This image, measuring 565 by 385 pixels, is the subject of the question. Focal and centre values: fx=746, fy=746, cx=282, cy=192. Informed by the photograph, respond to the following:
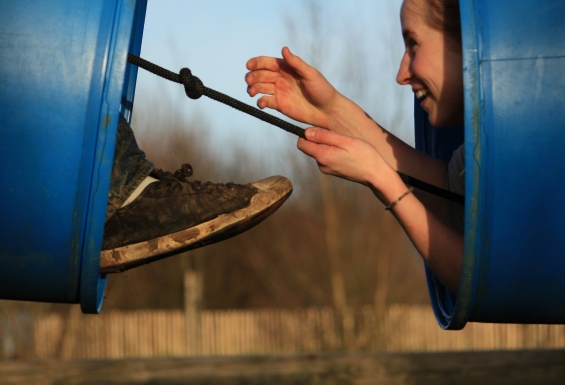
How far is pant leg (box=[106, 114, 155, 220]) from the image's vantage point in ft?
7.07

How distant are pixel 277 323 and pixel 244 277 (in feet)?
11.3

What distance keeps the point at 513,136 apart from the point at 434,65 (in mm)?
501

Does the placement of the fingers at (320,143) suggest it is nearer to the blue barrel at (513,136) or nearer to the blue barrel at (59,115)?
the blue barrel at (513,136)

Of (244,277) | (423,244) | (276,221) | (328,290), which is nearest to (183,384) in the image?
(423,244)

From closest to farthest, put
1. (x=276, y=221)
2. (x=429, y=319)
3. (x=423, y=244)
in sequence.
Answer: (x=423, y=244) → (x=429, y=319) → (x=276, y=221)

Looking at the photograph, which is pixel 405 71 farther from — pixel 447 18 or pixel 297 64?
pixel 297 64

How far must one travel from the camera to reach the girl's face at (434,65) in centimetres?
213

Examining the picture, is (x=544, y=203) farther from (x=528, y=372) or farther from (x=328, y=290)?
(x=328, y=290)

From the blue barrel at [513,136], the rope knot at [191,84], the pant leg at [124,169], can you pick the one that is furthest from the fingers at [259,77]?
the blue barrel at [513,136]

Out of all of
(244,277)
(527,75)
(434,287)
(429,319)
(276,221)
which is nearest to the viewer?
(527,75)

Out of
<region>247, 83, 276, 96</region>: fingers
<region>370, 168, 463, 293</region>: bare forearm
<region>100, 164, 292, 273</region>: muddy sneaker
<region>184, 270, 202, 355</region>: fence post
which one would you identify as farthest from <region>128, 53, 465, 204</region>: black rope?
<region>184, 270, 202, 355</region>: fence post

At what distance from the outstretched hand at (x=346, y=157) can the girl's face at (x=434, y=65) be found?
28 cm

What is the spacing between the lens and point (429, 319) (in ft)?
48.2

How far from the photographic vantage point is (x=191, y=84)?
84.8 inches
